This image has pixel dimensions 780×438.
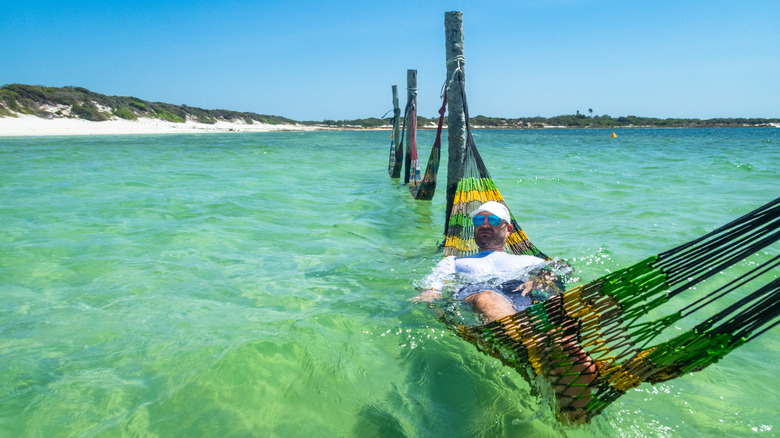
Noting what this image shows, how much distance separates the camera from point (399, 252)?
17.4 ft

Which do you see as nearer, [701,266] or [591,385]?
[701,266]

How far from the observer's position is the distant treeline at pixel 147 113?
122 feet

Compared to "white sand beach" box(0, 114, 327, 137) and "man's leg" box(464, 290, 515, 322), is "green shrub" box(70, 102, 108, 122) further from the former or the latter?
"man's leg" box(464, 290, 515, 322)

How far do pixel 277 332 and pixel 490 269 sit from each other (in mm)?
1603

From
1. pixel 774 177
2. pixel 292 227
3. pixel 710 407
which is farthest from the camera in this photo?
pixel 774 177

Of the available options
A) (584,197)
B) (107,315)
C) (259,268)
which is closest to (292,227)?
(259,268)

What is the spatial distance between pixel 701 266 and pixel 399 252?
12.4 ft

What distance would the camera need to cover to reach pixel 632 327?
5.72 feet

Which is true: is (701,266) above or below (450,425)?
above

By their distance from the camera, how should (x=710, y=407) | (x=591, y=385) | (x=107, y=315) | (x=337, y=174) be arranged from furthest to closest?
(x=337, y=174) < (x=107, y=315) < (x=710, y=407) < (x=591, y=385)

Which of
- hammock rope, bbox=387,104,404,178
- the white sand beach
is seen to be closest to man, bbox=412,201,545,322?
hammock rope, bbox=387,104,404,178

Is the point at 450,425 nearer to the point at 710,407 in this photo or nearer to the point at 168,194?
the point at 710,407

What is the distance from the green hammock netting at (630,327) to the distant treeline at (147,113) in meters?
12.8

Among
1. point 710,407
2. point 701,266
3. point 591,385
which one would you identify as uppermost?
point 701,266
